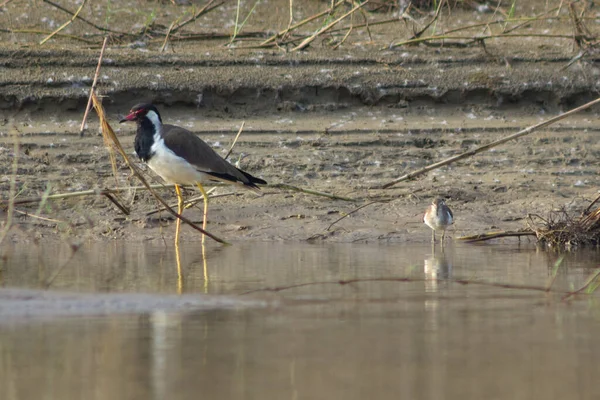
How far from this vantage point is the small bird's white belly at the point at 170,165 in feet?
29.9

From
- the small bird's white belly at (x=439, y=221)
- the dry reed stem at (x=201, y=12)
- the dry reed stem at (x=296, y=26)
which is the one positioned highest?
the dry reed stem at (x=201, y=12)

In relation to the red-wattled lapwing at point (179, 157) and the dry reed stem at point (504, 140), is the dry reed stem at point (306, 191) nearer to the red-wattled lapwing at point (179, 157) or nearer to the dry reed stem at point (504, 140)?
the red-wattled lapwing at point (179, 157)

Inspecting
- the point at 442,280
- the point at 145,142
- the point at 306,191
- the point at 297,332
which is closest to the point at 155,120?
Answer: the point at 145,142

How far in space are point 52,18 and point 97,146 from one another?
8.89ft

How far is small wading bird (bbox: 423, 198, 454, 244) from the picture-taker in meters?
8.48

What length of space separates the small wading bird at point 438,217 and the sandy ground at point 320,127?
0.41m

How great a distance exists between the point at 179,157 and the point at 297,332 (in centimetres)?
447

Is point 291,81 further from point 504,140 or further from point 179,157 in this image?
point 504,140

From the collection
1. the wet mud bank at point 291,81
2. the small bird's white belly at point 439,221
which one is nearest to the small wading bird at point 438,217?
the small bird's white belly at point 439,221

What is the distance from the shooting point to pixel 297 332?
4859 millimetres

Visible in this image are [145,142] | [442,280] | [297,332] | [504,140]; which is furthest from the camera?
[145,142]

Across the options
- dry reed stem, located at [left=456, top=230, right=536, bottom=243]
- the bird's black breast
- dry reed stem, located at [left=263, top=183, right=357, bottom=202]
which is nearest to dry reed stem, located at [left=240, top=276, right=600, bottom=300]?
dry reed stem, located at [left=456, top=230, right=536, bottom=243]

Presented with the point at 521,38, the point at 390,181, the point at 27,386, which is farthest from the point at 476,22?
the point at 27,386

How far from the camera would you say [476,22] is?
518 inches
